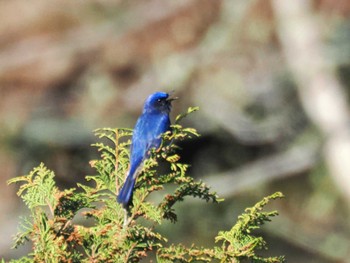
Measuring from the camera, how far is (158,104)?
454 cm

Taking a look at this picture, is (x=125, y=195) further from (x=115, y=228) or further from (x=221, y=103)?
(x=221, y=103)

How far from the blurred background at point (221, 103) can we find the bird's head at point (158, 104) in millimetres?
3702

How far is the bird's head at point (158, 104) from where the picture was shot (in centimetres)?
446

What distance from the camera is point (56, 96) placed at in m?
9.96

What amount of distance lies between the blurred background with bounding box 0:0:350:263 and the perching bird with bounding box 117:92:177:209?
3.77m

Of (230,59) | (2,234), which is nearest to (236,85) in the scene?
(230,59)

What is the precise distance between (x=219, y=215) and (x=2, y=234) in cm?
204

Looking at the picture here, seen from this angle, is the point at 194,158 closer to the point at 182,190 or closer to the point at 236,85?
the point at 236,85

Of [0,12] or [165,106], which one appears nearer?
[165,106]

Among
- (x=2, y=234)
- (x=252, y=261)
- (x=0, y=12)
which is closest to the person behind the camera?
(x=252, y=261)

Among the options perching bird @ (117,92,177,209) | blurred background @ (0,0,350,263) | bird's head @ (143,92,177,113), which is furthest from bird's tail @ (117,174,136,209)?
blurred background @ (0,0,350,263)

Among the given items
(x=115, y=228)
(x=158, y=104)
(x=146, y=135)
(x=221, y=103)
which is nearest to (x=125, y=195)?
(x=115, y=228)

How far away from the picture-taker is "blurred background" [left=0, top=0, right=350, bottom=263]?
28.6 ft

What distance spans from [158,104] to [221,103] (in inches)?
164
